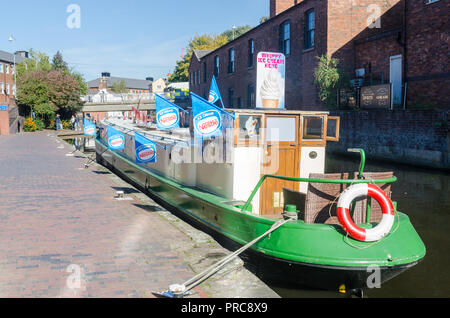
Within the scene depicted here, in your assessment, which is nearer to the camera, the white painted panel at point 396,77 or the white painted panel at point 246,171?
the white painted panel at point 246,171

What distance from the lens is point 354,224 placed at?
5.56 metres

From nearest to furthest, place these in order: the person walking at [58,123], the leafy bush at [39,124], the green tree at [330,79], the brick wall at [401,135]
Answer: the brick wall at [401,135], the green tree at [330,79], the leafy bush at [39,124], the person walking at [58,123]

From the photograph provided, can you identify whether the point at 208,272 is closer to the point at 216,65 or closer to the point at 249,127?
the point at 249,127

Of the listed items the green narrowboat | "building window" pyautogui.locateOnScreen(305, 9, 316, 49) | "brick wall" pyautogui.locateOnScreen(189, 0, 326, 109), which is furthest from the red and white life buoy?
"building window" pyautogui.locateOnScreen(305, 9, 316, 49)

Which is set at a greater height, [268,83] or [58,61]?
[58,61]

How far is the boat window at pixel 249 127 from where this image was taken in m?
7.25

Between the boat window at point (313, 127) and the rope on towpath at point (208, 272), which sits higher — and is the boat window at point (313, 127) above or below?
above

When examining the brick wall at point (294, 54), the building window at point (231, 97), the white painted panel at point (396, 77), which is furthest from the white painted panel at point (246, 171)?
the building window at point (231, 97)

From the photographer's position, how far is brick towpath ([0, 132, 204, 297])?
5000 mm

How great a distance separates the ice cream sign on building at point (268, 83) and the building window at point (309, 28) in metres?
16.3

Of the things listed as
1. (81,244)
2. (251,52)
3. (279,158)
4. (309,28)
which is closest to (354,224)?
(279,158)

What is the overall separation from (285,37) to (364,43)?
7031mm

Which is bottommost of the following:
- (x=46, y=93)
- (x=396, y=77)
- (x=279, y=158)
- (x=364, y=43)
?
(x=279, y=158)

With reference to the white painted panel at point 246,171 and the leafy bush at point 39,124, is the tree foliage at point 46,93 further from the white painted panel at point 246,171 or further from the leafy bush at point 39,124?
the white painted panel at point 246,171
